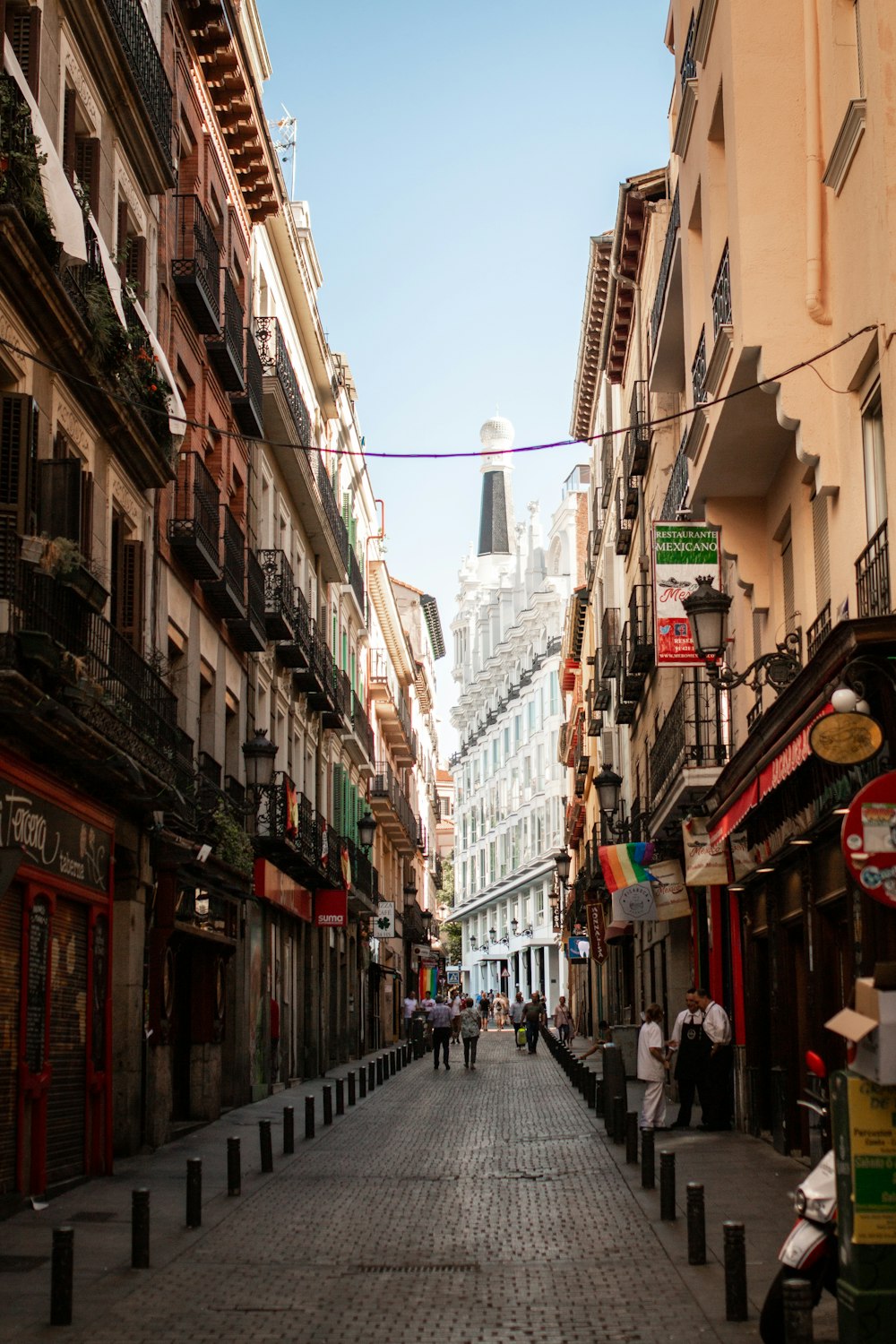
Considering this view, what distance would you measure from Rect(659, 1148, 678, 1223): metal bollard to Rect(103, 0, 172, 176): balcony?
41.4 feet

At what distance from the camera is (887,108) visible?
11.8 meters

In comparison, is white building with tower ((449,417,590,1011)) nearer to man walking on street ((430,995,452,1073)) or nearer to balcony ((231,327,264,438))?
man walking on street ((430,995,452,1073))

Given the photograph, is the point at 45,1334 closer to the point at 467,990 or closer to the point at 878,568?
the point at 878,568

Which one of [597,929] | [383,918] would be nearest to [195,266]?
[597,929]

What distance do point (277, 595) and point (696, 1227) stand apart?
785 inches

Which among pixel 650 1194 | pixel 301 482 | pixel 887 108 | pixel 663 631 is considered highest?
pixel 301 482

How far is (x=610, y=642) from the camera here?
4056 centimetres

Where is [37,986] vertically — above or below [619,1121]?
above

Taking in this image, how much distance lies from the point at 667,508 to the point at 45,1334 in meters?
17.9

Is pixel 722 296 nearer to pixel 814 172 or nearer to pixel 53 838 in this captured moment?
pixel 814 172

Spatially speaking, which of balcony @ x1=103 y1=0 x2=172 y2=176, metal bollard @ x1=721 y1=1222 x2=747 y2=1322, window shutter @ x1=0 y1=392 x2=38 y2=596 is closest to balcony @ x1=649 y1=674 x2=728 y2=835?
balcony @ x1=103 y1=0 x2=172 y2=176

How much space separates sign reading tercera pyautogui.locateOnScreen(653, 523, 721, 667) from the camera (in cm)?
1941

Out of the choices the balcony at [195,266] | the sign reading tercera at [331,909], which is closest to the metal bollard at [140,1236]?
the balcony at [195,266]

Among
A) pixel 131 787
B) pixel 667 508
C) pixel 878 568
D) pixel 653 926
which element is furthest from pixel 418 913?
pixel 878 568
